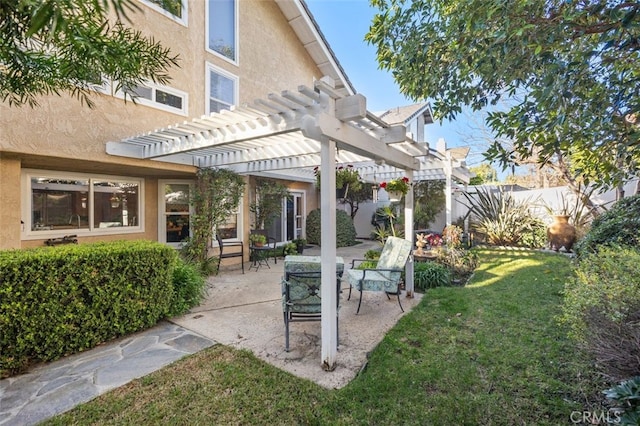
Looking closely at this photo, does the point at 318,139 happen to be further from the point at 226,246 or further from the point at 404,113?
the point at 404,113

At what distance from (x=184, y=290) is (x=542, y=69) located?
614 cm

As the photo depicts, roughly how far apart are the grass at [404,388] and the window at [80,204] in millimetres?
6003

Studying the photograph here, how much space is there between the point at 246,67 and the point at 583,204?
12.4 m

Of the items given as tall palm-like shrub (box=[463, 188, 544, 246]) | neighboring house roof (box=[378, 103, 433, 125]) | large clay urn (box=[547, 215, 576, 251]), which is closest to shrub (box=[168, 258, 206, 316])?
tall palm-like shrub (box=[463, 188, 544, 246])

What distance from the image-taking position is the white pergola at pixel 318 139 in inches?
134

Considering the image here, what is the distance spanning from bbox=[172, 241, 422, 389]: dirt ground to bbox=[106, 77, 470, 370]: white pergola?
0.95 ft

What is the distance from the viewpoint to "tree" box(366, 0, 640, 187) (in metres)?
2.63

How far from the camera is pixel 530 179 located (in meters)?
19.2

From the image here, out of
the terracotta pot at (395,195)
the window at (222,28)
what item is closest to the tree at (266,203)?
the window at (222,28)

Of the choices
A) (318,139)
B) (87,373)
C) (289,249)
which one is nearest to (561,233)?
(289,249)

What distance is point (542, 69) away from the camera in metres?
3.09

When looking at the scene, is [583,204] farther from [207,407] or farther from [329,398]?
[207,407]

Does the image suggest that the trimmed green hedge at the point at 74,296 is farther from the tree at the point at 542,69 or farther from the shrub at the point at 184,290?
the tree at the point at 542,69

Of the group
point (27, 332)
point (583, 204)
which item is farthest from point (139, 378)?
point (583, 204)
